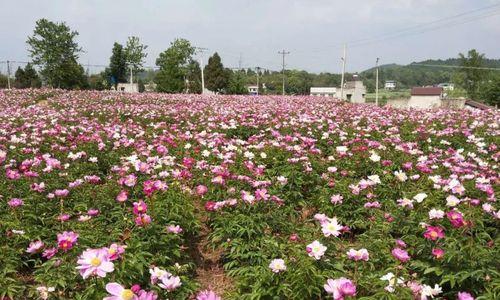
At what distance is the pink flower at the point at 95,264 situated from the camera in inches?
87.0

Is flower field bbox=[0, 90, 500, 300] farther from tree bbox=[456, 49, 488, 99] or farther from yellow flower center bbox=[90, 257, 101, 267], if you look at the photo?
tree bbox=[456, 49, 488, 99]

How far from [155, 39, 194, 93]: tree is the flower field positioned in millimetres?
37520

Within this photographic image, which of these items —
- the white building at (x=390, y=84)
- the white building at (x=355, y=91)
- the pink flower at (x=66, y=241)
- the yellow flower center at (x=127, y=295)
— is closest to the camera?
the yellow flower center at (x=127, y=295)

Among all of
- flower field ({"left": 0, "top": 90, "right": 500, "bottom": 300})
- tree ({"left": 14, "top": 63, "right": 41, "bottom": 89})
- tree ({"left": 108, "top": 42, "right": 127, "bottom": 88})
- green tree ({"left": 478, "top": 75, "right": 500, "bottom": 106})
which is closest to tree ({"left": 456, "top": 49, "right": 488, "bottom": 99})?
green tree ({"left": 478, "top": 75, "right": 500, "bottom": 106})

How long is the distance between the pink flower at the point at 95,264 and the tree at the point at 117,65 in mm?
50211

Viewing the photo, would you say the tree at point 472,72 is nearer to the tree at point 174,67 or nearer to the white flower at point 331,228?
the tree at point 174,67

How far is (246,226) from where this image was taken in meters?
3.77

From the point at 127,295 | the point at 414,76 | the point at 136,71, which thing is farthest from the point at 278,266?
the point at 414,76

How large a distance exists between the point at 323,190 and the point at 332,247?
1.58 m

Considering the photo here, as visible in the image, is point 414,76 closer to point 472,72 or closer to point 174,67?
point 472,72

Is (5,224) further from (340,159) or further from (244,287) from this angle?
(340,159)

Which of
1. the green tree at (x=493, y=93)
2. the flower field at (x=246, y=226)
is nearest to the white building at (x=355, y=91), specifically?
the green tree at (x=493, y=93)

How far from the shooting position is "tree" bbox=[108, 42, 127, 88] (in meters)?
49.0

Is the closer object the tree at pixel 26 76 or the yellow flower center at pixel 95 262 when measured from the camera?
the yellow flower center at pixel 95 262
